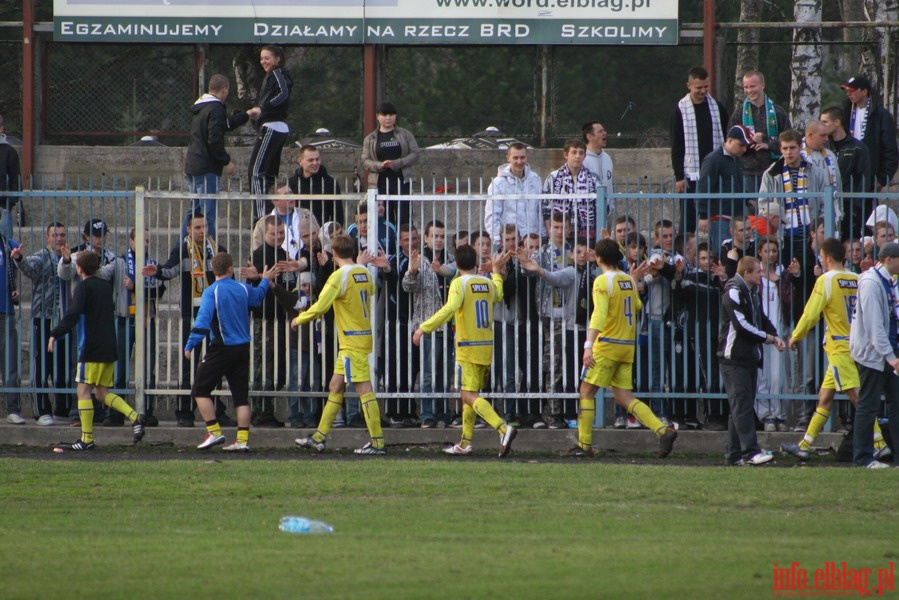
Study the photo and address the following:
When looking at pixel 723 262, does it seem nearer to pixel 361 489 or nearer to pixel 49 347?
pixel 361 489

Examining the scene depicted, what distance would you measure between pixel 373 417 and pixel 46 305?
3805mm

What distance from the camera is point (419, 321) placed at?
13.8 meters

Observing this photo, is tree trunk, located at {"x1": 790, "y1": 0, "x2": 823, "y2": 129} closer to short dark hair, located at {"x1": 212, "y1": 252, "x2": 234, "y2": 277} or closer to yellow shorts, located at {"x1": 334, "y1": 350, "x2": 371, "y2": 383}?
yellow shorts, located at {"x1": 334, "y1": 350, "x2": 371, "y2": 383}

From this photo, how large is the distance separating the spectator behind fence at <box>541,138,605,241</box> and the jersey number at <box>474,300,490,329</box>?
1.29 metres

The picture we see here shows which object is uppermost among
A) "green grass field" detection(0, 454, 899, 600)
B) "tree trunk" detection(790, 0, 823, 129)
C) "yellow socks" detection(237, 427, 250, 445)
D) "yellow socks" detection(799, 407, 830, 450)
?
"tree trunk" detection(790, 0, 823, 129)

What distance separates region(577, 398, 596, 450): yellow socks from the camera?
12.6 metres

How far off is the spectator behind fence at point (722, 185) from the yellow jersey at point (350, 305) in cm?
337

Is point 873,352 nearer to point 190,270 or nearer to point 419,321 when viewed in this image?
point 419,321

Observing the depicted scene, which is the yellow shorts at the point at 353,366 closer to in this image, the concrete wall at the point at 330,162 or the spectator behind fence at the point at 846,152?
the concrete wall at the point at 330,162

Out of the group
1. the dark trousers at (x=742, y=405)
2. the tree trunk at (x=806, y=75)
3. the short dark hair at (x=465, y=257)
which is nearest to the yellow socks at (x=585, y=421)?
the dark trousers at (x=742, y=405)

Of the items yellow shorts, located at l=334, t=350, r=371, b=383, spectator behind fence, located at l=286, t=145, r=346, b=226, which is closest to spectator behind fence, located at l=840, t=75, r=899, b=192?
spectator behind fence, located at l=286, t=145, r=346, b=226

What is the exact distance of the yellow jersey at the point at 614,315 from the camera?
12391 mm

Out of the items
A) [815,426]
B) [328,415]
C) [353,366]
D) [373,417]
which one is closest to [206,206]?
[353,366]

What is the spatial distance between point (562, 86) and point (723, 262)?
20.3ft
